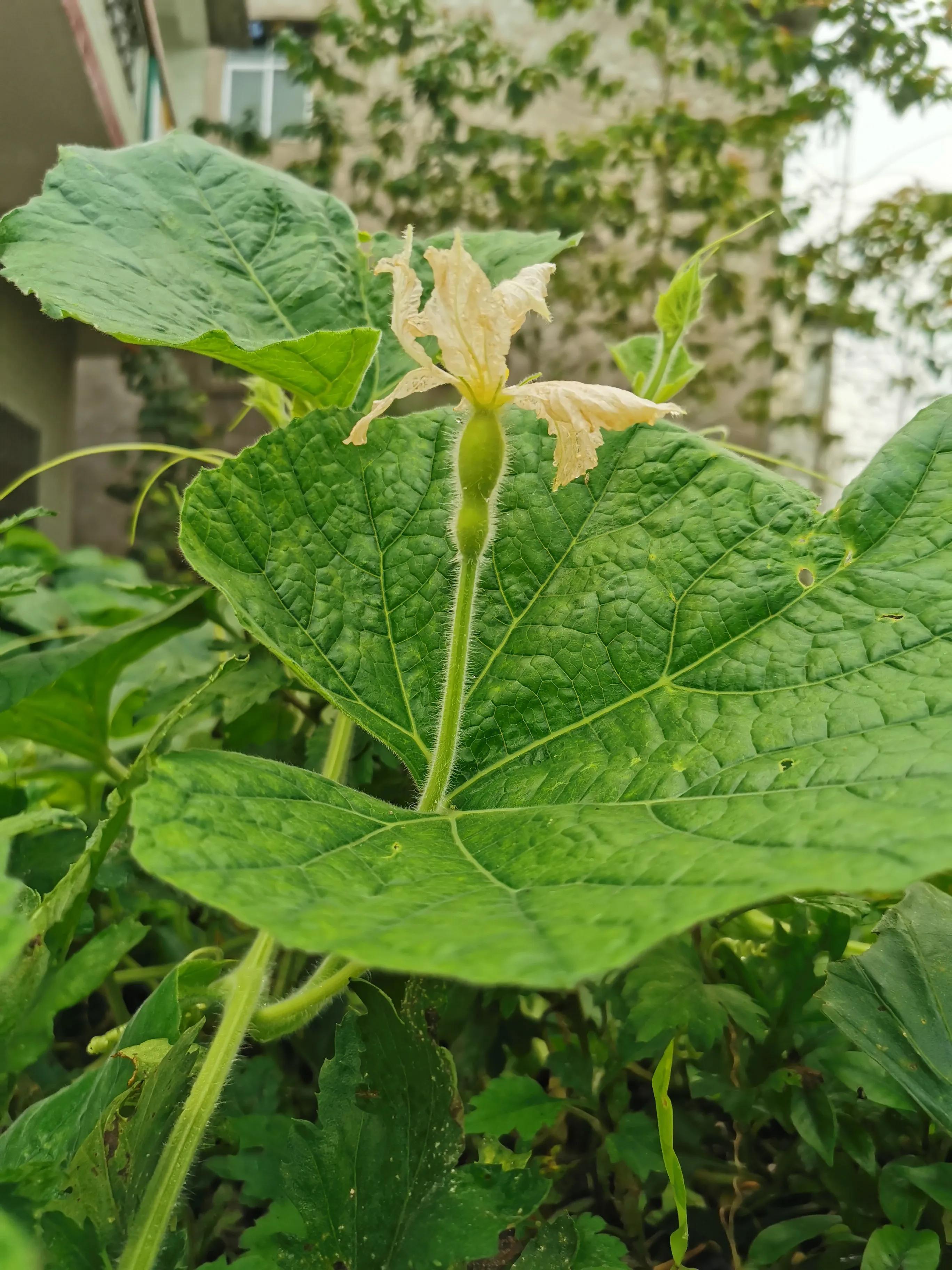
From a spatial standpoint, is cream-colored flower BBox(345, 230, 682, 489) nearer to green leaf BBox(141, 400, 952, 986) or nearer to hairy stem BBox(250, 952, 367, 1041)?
green leaf BBox(141, 400, 952, 986)

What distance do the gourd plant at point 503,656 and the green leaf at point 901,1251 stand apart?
0.10 metres

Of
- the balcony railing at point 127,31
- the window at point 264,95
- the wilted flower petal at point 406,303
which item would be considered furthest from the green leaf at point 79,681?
the window at point 264,95

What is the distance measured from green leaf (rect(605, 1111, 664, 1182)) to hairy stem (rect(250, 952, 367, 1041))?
0.46 ft

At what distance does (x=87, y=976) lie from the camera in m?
0.44

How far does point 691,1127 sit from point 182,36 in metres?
2.18

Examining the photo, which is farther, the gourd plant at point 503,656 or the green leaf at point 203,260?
the green leaf at point 203,260

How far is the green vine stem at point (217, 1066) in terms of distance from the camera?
0.34 meters

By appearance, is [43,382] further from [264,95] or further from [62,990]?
[62,990]

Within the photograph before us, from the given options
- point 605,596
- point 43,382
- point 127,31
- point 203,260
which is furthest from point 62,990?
point 43,382

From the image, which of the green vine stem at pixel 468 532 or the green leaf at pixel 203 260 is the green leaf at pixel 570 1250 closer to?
the green vine stem at pixel 468 532

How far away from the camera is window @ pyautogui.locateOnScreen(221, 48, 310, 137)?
10.1 ft

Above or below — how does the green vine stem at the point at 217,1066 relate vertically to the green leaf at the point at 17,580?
below

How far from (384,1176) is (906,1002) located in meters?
0.22

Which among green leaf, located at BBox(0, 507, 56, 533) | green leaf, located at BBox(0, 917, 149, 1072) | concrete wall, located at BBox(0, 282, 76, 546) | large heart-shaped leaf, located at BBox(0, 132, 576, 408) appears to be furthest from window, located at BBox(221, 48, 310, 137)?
green leaf, located at BBox(0, 917, 149, 1072)
